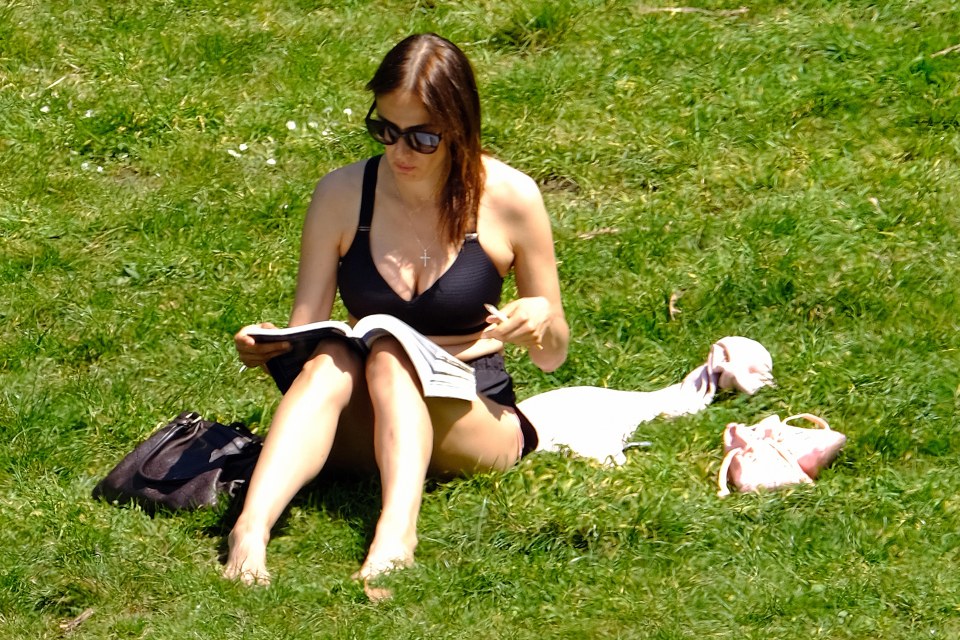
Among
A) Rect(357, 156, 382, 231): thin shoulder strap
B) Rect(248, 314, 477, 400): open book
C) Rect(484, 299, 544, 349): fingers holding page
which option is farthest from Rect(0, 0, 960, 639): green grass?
Rect(357, 156, 382, 231): thin shoulder strap

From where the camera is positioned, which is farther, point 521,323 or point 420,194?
point 420,194

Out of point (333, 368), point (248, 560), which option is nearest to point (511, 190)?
point (333, 368)

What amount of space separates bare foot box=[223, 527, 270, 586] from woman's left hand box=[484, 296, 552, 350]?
0.89m

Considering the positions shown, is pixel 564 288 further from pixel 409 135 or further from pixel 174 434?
pixel 174 434

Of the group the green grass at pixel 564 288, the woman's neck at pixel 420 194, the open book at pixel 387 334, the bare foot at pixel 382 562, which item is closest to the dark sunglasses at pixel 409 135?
the woman's neck at pixel 420 194

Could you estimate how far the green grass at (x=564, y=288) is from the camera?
4336 millimetres

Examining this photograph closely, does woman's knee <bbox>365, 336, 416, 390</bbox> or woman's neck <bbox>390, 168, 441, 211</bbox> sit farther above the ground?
woman's neck <bbox>390, 168, 441, 211</bbox>

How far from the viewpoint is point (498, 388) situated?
5.00 meters

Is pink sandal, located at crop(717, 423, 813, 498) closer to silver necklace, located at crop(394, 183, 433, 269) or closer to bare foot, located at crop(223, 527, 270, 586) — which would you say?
silver necklace, located at crop(394, 183, 433, 269)

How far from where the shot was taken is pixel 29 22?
7.74m

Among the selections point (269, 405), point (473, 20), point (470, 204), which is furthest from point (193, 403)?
A: point (473, 20)

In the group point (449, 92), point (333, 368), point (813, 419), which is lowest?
Answer: point (813, 419)

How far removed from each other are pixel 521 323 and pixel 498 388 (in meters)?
0.45

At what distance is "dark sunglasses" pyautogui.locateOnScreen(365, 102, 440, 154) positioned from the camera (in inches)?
183
